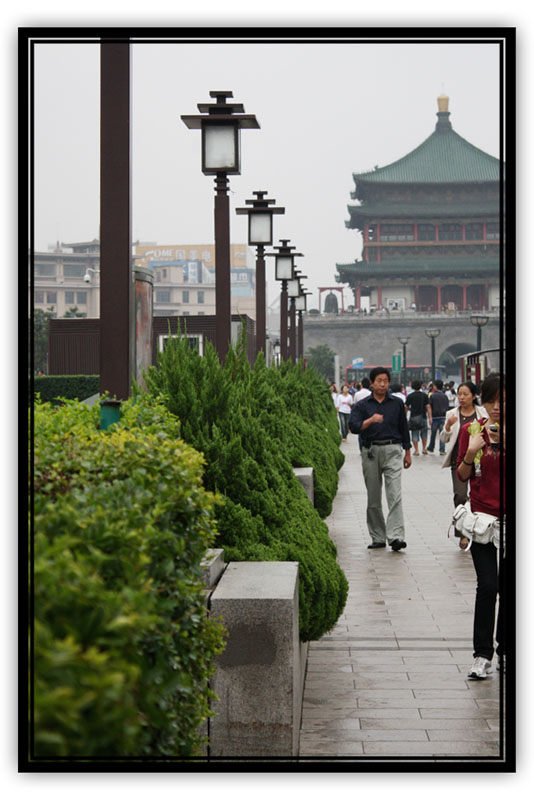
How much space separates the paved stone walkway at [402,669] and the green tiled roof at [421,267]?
69.0m

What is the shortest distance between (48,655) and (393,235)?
78216 millimetres

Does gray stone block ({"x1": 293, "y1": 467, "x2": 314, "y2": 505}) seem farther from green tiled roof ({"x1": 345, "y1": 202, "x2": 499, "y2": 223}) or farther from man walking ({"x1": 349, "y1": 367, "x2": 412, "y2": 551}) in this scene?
green tiled roof ({"x1": 345, "y1": 202, "x2": 499, "y2": 223})

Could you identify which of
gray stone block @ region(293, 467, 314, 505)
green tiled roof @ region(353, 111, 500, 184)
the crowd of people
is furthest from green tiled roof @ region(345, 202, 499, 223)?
gray stone block @ region(293, 467, 314, 505)

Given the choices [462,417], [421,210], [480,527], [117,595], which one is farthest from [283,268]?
[421,210]

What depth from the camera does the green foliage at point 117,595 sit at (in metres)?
1.87

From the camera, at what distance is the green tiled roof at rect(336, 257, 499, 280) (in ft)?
251

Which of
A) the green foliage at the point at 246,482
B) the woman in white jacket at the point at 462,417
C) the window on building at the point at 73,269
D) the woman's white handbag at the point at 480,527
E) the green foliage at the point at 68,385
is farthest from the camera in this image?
the green foliage at the point at 68,385

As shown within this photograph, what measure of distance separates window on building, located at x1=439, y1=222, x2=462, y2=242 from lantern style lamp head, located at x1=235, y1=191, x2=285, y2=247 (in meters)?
62.4

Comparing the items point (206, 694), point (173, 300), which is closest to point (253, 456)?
point (206, 694)

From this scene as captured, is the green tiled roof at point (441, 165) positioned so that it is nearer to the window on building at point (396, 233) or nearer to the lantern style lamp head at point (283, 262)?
the window on building at point (396, 233)

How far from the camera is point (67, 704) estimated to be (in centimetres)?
179

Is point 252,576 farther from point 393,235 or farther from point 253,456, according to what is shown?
point 393,235

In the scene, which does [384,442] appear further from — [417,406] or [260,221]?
[417,406]

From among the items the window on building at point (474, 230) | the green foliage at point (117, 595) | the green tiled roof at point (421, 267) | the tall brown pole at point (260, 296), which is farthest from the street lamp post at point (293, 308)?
the green tiled roof at point (421, 267)
